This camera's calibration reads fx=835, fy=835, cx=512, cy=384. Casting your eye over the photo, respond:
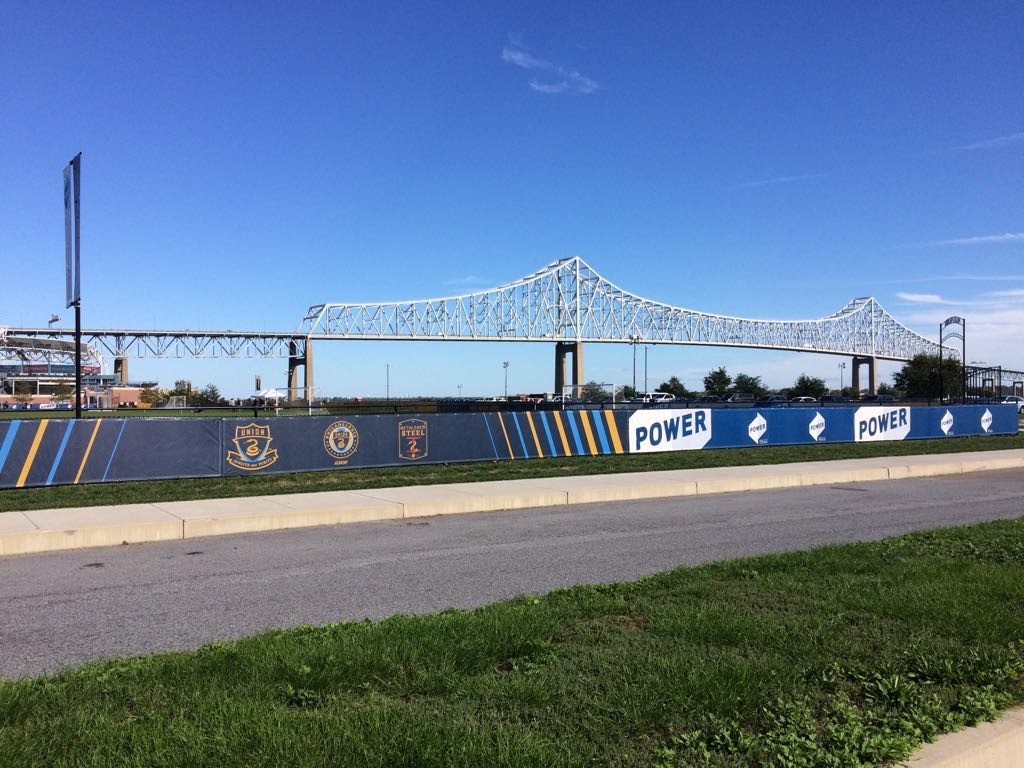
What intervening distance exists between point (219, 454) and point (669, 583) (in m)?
12.6

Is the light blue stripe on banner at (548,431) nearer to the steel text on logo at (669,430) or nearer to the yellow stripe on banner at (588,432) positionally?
the yellow stripe on banner at (588,432)

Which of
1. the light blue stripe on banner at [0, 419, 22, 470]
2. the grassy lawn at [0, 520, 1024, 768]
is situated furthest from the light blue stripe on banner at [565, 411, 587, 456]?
the grassy lawn at [0, 520, 1024, 768]

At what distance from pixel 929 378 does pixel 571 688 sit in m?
97.9

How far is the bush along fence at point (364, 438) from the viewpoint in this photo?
51.1 feet

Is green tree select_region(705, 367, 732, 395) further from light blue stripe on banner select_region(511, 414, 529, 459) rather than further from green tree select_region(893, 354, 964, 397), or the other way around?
light blue stripe on banner select_region(511, 414, 529, 459)

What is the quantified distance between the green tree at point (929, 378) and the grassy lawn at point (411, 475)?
6127 cm

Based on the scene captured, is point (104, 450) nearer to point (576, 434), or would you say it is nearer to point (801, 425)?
point (576, 434)

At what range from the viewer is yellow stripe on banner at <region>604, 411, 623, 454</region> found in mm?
23562

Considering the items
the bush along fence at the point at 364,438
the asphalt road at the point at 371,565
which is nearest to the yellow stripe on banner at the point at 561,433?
the bush along fence at the point at 364,438

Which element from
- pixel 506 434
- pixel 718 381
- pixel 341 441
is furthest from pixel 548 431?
pixel 718 381

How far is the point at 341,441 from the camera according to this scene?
18.8 m

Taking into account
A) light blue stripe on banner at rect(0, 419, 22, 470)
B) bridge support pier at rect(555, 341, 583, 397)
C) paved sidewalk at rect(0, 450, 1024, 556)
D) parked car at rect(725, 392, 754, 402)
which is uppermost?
bridge support pier at rect(555, 341, 583, 397)

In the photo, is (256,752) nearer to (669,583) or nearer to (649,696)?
(649,696)

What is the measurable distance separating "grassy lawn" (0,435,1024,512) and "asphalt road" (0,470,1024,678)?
151 inches
